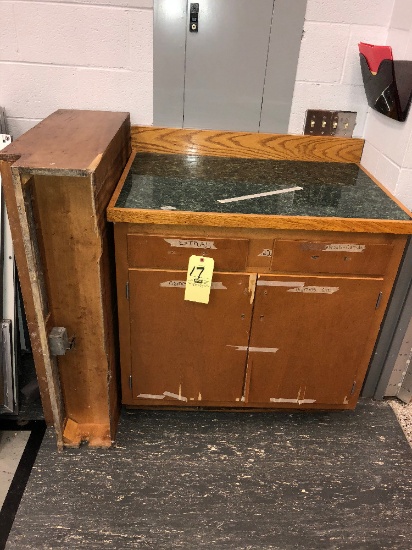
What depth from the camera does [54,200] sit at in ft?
4.21

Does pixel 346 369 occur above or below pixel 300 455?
above

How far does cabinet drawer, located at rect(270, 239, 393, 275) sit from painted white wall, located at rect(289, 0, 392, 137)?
636 millimetres

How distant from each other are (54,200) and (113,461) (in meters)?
0.94

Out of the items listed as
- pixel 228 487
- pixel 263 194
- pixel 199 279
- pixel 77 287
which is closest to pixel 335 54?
pixel 263 194

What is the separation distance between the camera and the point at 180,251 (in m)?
1.47

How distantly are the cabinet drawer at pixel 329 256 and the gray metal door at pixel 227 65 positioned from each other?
25.3 inches

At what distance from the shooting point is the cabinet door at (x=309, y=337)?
155 cm

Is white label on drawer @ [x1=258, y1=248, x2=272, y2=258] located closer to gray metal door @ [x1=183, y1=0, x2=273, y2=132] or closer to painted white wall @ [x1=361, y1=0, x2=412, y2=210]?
painted white wall @ [x1=361, y1=0, x2=412, y2=210]

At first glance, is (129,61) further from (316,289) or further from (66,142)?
(316,289)

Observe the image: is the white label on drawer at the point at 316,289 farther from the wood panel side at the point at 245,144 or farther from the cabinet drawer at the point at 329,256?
the wood panel side at the point at 245,144

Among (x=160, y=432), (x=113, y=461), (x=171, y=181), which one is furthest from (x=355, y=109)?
(x=113, y=461)

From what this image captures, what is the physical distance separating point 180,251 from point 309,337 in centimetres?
56

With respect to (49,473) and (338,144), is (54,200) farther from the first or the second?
(338,144)

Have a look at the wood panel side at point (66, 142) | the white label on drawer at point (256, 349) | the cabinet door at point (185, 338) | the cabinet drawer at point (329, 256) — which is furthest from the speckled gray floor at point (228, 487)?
the wood panel side at point (66, 142)
